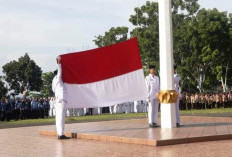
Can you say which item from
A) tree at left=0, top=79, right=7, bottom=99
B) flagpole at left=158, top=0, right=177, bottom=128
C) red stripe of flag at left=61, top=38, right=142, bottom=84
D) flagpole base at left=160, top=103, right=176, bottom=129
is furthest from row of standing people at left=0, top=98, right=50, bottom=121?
tree at left=0, top=79, right=7, bottom=99

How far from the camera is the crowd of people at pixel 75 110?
3212 cm

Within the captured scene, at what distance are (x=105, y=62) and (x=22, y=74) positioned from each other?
67.6 m

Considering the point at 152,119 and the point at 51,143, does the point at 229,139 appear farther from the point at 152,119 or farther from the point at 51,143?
the point at 51,143

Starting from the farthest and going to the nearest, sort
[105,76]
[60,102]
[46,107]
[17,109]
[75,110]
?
[75,110] < [46,107] < [17,109] < [105,76] < [60,102]

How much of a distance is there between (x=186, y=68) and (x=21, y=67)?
3804 cm

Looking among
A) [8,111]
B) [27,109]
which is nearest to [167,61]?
[8,111]

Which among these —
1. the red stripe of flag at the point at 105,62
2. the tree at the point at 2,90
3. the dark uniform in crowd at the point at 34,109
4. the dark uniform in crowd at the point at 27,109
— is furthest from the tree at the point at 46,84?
the red stripe of flag at the point at 105,62

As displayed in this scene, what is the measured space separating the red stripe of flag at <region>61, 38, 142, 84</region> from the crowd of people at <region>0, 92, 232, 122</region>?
13.2m

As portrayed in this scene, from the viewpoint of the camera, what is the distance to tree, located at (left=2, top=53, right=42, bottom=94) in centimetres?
7856

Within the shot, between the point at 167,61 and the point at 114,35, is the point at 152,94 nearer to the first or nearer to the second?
the point at 167,61

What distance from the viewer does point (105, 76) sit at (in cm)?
1411

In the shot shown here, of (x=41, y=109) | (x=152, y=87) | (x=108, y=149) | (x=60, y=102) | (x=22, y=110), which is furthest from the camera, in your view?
(x=41, y=109)

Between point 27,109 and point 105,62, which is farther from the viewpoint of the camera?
point 27,109

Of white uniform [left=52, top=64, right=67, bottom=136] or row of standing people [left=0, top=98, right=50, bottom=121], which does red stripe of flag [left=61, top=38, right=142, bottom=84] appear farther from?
row of standing people [left=0, top=98, right=50, bottom=121]
